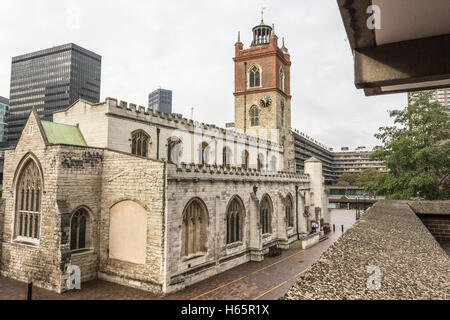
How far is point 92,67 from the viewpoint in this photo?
103 metres

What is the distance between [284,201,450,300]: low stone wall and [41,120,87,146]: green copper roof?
19592 millimetres

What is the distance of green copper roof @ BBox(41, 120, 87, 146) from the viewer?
18.6 m

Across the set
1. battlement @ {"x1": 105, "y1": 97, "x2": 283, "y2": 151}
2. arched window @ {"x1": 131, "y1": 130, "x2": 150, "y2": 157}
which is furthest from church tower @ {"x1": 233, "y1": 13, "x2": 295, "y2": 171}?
arched window @ {"x1": 131, "y1": 130, "x2": 150, "y2": 157}

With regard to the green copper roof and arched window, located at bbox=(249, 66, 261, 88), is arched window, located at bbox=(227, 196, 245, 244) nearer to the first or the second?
the green copper roof

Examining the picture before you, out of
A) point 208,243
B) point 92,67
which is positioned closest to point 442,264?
point 208,243

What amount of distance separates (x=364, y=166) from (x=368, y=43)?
126516 millimetres

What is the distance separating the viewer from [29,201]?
60.5ft

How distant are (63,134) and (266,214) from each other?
1885 centimetres

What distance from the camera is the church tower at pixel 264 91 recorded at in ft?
124

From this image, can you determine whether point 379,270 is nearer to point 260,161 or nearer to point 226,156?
point 226,156

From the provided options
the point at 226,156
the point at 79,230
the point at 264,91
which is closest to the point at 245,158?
the point at 226,156

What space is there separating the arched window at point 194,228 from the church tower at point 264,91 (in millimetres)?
21230

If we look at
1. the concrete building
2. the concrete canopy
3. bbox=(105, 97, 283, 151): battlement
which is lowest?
the concrete canopy

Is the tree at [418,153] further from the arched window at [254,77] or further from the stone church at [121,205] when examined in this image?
the arched window at [254,77]
